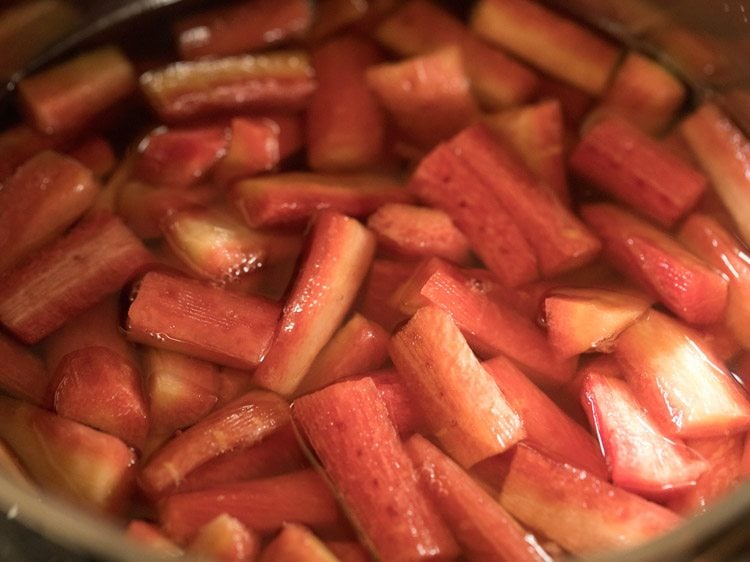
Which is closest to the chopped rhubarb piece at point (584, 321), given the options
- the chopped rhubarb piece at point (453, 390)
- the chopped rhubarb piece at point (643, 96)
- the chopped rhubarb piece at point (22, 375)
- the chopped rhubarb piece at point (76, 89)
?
the chopped rhubarb piece at point (453, 390)

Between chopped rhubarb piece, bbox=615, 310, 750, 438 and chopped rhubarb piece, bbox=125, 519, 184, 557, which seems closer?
chopped rhubarb piece, bbox=125, 519, 184, 557

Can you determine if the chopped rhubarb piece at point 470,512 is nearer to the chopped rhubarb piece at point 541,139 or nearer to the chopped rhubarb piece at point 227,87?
the chopped rhubarb piece at point 541,139

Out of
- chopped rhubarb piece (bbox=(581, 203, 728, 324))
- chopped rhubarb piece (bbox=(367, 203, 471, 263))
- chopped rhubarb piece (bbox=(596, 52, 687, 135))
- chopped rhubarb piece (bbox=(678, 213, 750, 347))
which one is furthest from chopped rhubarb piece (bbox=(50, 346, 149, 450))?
chopped rhubarb piece (bbox=(596, 52, 687, 135))

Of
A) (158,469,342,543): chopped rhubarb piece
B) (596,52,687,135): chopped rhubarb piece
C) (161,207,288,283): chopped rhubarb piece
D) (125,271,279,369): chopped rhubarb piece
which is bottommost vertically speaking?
(158,469,342,543): chopped rhubarb piece

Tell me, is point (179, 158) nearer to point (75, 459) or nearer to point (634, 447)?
point (75, 459)

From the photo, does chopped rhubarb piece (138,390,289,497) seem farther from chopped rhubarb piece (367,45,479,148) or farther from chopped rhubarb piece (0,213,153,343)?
chopped rhubarb piece (367,45,479,148)

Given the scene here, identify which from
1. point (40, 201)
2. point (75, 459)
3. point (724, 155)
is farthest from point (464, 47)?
point (75, 459)
